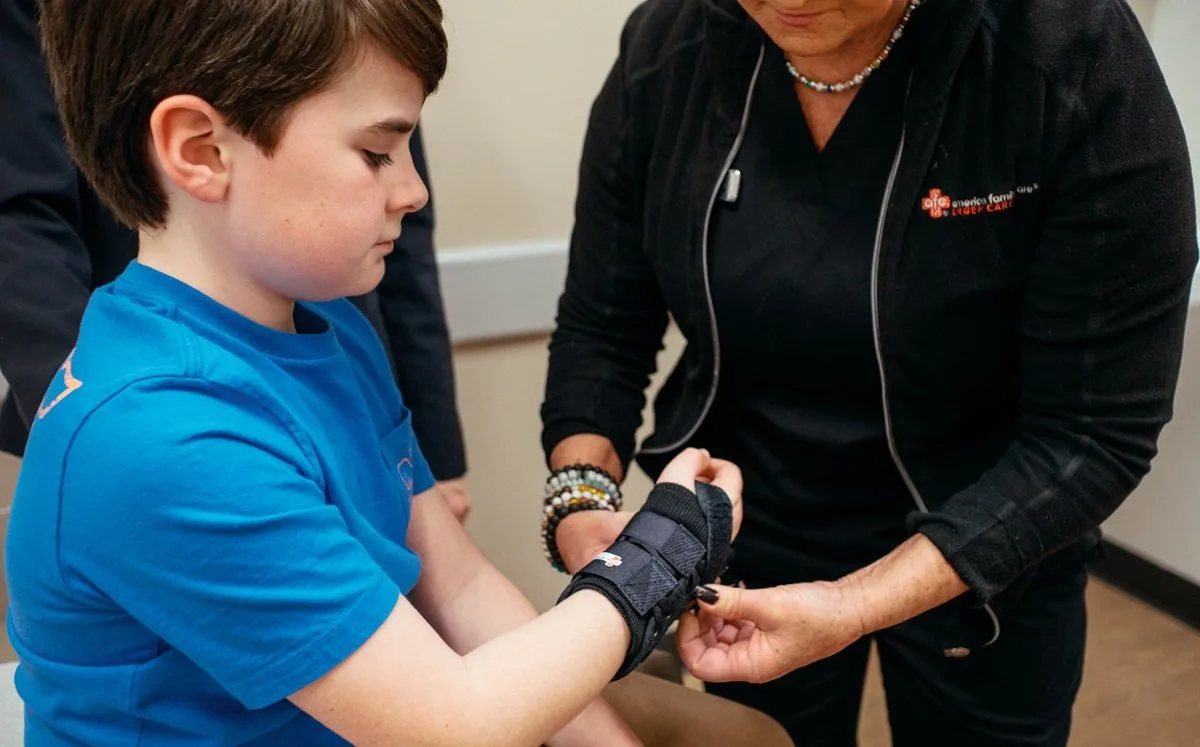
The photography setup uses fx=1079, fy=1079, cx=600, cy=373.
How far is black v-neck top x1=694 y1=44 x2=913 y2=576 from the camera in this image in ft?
3.54

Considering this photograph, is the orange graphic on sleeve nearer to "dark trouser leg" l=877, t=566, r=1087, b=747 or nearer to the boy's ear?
the boy's ear

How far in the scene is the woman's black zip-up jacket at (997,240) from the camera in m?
0.97

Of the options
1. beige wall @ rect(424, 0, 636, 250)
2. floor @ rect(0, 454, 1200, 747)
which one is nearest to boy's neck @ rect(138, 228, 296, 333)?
beige wall @ rect(424, 0, 636, 250)

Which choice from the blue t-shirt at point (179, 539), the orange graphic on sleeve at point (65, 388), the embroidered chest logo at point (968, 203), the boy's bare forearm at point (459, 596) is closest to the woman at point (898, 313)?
the embroidered chest logo at point (968, 203)

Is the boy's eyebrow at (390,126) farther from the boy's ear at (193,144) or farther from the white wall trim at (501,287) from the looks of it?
the white wall trim at (501,287)

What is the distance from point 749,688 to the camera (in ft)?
4.33

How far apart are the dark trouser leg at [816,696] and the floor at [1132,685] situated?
866mm

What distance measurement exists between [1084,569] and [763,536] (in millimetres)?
364

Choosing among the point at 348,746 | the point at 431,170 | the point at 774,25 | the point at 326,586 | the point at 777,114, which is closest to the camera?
the point at 326,586

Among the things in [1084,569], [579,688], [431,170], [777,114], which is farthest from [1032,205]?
[431,170]

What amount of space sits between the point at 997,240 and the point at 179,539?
776 mm

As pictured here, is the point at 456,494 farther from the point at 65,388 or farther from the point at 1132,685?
the point at 1132,685

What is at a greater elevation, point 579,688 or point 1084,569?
point 579,688

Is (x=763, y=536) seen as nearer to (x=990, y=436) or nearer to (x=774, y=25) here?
(x=990, y=436)
